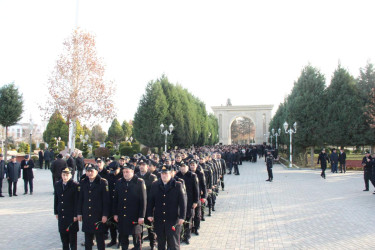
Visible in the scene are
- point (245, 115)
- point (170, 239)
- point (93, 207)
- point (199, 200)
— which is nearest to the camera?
point (170, 239)

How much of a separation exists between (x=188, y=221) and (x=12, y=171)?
987cm

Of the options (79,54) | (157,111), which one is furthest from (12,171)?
(157,111)

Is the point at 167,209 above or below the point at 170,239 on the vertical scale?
above

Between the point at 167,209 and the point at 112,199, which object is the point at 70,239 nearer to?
the point at 112,199

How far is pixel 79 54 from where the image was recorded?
28500 mm

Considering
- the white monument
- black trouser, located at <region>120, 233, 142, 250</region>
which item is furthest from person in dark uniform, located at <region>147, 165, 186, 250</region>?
the white monument

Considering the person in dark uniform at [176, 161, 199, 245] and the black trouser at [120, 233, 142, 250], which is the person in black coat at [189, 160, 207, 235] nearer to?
the person in dark uniform at [176, 161, 199, 245]

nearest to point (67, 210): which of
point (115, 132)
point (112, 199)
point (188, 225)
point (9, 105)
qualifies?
point (112, 199)

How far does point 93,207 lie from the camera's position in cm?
619

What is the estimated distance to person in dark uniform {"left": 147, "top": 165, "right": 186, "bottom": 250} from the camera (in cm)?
581

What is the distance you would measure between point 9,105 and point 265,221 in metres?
23.1

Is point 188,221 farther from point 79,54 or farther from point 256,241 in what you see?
point 79,54

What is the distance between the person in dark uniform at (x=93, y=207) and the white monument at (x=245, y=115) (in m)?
66.4

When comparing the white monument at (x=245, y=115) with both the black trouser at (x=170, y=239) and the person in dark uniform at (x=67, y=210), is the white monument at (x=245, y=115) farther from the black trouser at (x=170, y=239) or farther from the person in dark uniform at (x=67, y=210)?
the black trouser at (x=170, y=239)
